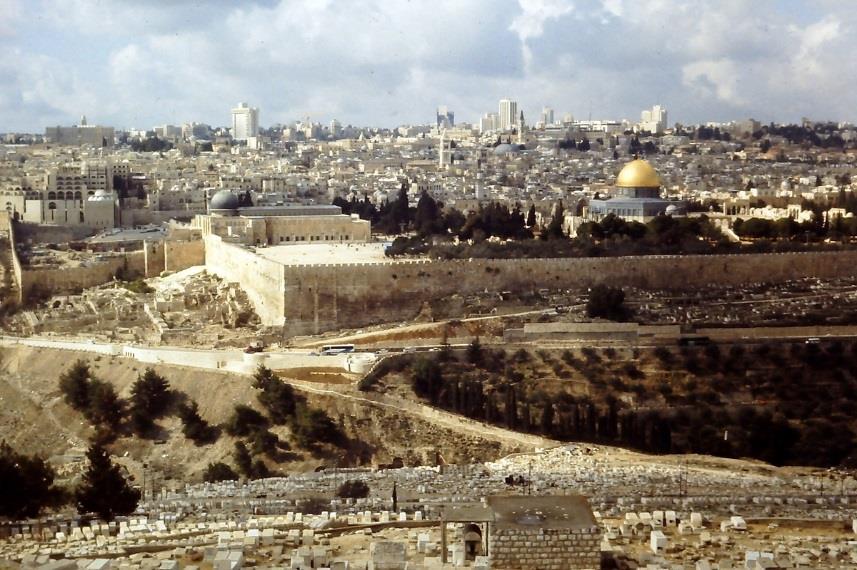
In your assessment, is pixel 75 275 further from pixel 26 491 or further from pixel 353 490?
pixel 353 490

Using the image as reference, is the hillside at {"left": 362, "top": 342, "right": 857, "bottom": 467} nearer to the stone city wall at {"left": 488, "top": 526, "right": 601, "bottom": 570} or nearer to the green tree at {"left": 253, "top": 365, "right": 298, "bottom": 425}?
the green tree at {"left": 253, "top": 365, "right": 298, "bottom": 425}

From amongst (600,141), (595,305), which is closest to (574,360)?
(595,305)

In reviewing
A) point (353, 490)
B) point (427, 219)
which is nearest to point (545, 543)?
point (353, 490)

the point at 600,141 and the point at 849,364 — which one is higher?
the point at 600,141

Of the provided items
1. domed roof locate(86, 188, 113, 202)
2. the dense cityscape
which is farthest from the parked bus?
domed roof locate(86, 188, 113, 202)

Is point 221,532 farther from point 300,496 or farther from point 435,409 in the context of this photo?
point 435,409

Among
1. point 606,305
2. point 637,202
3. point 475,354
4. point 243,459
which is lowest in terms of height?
point 243,459

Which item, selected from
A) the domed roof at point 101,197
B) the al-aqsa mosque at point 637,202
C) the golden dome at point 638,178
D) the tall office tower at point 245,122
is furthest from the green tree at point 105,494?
the tall office tower at point 245,122
